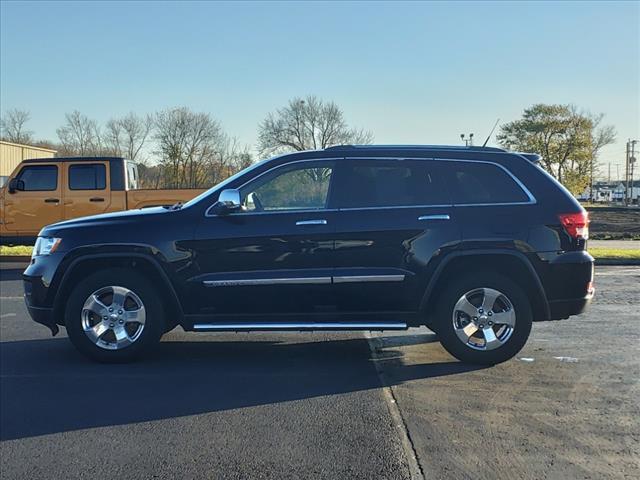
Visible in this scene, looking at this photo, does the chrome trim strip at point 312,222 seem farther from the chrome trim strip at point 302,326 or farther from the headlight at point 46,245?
the headlight at point 46,245

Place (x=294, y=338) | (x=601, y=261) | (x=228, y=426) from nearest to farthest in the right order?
1. (x=228, y=426)
2. (x=294, y=338)
3. (x=601, y=261)

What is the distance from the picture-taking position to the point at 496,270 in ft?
18.4

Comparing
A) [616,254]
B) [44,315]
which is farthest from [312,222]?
[616,254]

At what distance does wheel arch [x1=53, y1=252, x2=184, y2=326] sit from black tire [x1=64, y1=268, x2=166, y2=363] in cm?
Result: 7

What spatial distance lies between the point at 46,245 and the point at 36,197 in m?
8.58

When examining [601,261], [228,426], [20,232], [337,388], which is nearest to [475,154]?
[337,388]

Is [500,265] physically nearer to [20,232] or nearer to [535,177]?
[535,177]

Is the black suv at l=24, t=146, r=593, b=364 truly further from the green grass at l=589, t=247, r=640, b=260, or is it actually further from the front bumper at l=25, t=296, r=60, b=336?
the green grass at l=589, t=247, r=640, b=260

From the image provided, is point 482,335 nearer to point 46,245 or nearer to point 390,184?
point 390,184

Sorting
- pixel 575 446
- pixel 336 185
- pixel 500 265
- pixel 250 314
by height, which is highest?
pixel 336 185

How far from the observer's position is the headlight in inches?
223

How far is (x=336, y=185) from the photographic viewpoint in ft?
18.5

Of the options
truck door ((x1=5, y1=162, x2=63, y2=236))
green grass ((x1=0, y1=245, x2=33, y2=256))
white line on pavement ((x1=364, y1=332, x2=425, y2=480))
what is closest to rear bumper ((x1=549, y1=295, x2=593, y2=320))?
white line on pavement ((x1=364, y1=332, x2=425, y2=480))

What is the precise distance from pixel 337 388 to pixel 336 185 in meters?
1.85
